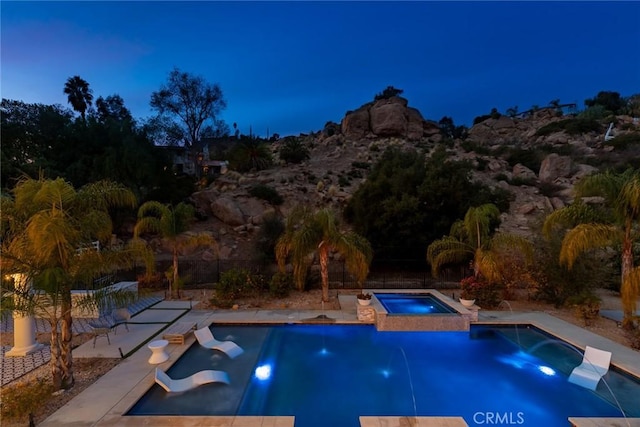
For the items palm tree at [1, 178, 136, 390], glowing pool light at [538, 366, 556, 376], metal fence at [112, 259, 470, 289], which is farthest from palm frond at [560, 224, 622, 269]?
palm tree at [1, 178, 136, 390]

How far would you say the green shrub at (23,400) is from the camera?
16.6 ft

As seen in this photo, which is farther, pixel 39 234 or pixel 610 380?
pixel 610 380

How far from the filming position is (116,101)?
122 ft

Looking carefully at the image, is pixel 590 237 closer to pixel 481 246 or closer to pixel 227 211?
pixel 481 246

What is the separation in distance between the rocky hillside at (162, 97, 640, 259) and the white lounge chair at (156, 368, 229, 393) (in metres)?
13.3

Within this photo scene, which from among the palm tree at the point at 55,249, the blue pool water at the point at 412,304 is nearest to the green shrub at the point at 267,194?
the blue pool water at the point at 412,304

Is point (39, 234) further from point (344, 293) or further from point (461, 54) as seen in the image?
point (461, 54)

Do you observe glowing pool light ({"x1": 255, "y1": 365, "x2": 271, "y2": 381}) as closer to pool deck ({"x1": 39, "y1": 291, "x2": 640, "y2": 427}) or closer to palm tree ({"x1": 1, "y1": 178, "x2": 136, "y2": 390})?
pool deck ({"x1": 39, "y1": 291, "x2": 640, "y2": 427})

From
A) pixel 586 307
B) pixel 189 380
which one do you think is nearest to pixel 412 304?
pixel 586 307

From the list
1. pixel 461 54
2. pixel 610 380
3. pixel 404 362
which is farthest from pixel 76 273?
pixel 461 54

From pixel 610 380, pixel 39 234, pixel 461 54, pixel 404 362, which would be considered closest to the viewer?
pixel 39 234

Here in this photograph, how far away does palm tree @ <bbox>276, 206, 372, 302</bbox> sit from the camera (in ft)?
37.4

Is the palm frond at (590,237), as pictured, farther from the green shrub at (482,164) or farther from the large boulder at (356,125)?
the large boulder at (356,125)

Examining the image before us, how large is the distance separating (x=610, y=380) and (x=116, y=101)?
44.9m
